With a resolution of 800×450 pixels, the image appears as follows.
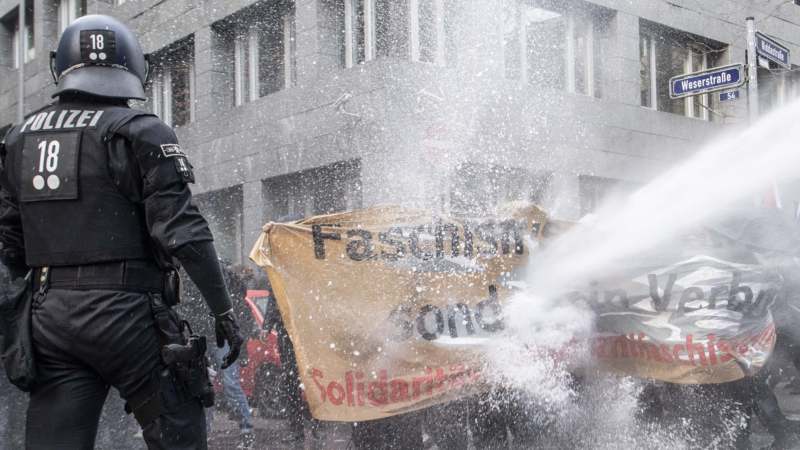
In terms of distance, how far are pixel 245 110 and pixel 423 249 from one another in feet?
31.8

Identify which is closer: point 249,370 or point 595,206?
point 249,370

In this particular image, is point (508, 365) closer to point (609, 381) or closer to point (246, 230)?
point (609, 381)

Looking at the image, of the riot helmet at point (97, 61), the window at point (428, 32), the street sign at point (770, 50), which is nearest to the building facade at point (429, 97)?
the window at point (428, 32)

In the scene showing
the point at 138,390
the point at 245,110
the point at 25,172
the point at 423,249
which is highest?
the point at 245,110

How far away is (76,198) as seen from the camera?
9.89 feet

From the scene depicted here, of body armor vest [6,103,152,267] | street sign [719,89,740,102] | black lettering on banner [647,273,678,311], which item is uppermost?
street sign [719,89,740,102]

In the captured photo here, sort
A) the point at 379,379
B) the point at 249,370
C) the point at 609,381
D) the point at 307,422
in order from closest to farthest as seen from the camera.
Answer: the point at 379,379, the point at 609,381, the point at 307,422, the point at 249,370

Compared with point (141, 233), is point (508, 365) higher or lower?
lower

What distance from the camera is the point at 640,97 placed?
1562cm

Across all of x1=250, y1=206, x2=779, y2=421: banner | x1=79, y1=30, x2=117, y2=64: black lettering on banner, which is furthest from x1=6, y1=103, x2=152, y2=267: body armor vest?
x1=250, y1=206, x2=779, y2=421: banner

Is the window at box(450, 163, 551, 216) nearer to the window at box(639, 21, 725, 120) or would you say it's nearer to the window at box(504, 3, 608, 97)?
the window at box(504, 3, 608, 97)

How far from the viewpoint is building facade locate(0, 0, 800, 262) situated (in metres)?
11.4

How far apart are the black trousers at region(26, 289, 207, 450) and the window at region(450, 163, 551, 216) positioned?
7339 mm

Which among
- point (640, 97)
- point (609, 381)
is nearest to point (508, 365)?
point (609, 381)
